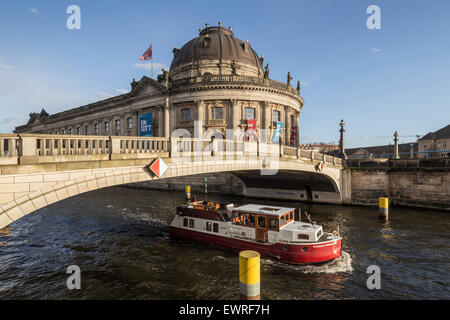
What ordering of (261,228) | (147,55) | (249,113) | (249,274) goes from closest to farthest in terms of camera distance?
(249,274) → (261,228) → (147,55) → (249,113)

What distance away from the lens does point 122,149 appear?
12828 mm

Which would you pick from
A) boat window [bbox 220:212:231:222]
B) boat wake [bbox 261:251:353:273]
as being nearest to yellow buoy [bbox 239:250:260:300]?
boat wake [bbox 261:251:353:273]

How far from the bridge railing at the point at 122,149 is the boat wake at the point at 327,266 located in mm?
7703

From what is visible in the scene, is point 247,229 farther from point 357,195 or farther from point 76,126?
Answer: point 76,126

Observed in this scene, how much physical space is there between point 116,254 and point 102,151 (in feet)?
24.1

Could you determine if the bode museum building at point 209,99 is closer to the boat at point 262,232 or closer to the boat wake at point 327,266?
the boat at point 262,232

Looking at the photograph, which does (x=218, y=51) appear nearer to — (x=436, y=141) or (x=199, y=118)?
(x=199, y=118)

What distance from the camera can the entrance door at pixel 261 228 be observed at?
50.0 feet

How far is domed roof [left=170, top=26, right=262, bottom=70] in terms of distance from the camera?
1932 inches

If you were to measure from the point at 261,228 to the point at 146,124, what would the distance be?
38.0 meters

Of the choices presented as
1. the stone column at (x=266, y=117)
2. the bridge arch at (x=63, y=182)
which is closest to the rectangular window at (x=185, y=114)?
the stone column at (x=266, y=117)

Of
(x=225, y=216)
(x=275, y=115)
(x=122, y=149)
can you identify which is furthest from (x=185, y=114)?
(x=122, y=149)
